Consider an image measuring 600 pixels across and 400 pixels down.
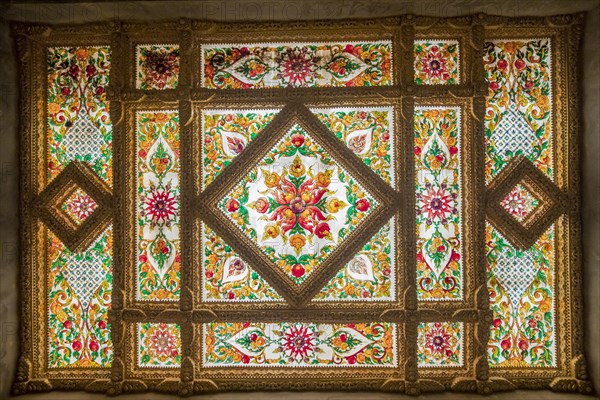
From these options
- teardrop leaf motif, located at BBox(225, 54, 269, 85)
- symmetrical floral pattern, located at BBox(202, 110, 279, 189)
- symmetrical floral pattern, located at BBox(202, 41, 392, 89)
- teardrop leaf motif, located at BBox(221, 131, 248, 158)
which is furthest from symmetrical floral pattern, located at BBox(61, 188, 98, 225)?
A: teardrop leaf motif, located at BBox(225, 54, 269, 85)

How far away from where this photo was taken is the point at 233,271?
3.16 m

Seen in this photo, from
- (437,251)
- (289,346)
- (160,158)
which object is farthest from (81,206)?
(437,251)

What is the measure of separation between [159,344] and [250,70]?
8.52 feet

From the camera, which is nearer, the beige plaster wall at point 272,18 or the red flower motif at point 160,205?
the beige plaster wall at point 272,18

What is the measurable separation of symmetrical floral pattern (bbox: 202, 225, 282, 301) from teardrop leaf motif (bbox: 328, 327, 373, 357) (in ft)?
2.11

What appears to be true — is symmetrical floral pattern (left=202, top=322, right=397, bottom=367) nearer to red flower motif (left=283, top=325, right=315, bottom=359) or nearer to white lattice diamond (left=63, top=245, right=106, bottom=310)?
red flower motif (left=283, top=325, right=315, bottom=359)

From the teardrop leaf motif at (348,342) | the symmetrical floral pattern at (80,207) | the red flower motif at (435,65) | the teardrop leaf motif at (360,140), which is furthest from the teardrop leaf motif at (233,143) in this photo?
the teardrop leaf motif at (348,342)

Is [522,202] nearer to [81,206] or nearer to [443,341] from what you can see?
[443,341]

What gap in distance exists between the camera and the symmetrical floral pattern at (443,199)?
312cm

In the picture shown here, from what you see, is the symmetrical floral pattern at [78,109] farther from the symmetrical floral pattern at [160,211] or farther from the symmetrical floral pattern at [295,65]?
the symmetrical floral pattern at [295,65]

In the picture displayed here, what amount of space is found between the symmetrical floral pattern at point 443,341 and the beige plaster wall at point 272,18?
301 millimetres

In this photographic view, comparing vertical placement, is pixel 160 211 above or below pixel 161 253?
above

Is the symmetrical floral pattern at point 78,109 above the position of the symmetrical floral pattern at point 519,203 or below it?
above

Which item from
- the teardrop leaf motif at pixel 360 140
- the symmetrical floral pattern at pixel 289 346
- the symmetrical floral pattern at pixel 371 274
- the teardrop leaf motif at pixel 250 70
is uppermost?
the teardrop leaf motif at pixel 250 70
